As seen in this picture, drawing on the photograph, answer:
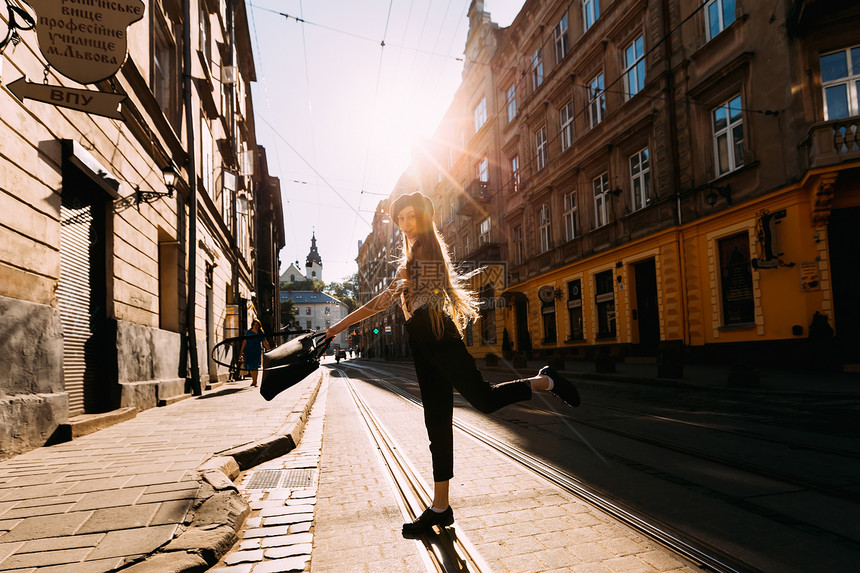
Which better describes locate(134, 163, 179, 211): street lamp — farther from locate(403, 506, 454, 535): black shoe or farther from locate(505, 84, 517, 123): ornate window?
locate(505, 84, 517, 123): ornate window

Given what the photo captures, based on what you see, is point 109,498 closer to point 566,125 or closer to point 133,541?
point 133,541

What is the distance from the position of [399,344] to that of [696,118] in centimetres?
4461

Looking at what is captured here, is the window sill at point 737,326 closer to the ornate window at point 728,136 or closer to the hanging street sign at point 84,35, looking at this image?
the ornate window at point 728,136

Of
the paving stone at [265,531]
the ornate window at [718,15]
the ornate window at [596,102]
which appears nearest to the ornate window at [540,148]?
the ornate window at [596,102]

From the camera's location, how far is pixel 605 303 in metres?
19.4

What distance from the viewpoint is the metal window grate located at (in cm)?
393

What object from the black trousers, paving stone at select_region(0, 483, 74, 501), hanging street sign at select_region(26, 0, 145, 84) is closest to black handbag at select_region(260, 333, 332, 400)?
the black trousers

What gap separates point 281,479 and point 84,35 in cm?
408

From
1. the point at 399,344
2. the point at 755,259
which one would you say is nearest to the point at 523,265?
the point at 755,259

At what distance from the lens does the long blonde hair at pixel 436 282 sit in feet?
9.57

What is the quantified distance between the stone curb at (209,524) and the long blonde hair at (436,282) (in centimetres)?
151

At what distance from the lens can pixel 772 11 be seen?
40.5 ft

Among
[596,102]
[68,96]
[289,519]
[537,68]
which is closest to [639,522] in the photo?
[289,519]

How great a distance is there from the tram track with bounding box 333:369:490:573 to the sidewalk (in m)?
1.01
